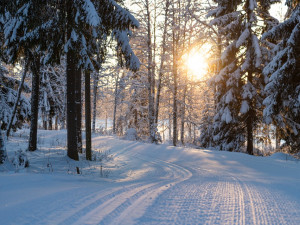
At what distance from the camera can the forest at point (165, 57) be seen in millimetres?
8219

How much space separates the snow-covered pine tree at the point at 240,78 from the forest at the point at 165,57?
6 centimetres

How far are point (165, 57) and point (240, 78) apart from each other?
7.38 m

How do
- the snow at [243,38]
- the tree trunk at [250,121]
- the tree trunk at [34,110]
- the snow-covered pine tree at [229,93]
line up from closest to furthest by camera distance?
the tree trunk at [34,110] → the snow at [243,38] → the tree trunk at [250,121] → the snow-covered pine tree at [229,93]

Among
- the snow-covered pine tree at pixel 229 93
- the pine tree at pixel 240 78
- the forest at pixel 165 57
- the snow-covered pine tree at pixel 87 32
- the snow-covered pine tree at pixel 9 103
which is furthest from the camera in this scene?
the snow-covered pine tree at pixel 9 103

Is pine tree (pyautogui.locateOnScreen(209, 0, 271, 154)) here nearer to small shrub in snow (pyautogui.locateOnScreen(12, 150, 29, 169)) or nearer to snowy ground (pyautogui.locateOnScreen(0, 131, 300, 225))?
snowy ground (pyautogui.locateOnScreen(0, 131, 300, 225))

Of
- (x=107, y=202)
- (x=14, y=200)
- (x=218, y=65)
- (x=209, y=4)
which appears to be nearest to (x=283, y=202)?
(x=107, y=202)

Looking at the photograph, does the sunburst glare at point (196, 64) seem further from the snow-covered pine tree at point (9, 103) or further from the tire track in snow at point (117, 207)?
the tire track in snow at point (117, 207)

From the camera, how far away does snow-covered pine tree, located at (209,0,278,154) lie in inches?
513

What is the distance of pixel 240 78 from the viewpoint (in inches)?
545

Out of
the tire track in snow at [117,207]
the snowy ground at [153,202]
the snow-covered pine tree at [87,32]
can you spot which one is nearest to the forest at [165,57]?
the snow-covered pine tree at [87,32]

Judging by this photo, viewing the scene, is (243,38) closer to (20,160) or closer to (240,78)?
(240,78)

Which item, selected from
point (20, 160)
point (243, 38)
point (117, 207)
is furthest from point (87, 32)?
point (243, 38)

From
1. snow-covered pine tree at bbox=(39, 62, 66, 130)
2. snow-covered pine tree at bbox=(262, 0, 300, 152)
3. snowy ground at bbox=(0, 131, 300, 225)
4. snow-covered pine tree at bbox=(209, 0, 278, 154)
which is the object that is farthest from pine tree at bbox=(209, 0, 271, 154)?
snow-covered pine tree at bbox=(39, 62, 66, 130)

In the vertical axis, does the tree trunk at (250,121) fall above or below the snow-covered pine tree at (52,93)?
below
